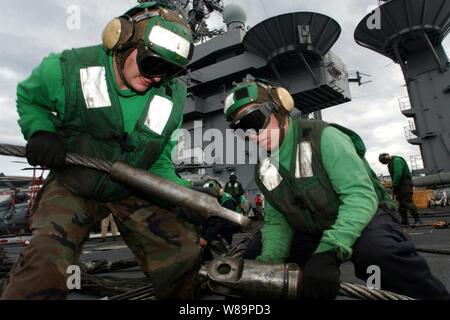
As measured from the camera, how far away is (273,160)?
204 centimetres

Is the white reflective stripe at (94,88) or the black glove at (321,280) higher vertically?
the white reflective stripe at (94,88)

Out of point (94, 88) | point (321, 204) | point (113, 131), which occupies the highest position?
point (94, 88)

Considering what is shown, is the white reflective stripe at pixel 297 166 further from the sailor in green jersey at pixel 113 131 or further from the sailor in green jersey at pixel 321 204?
the sailor in green jersey at pixel 113 131

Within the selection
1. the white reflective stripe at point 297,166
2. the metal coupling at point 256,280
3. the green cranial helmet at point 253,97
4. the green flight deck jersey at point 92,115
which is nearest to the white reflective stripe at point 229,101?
the green cranial helmet at point 253,97

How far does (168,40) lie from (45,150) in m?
0.86

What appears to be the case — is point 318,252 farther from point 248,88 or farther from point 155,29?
point 155,29

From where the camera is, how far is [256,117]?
74.8 inches

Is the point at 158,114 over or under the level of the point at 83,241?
over

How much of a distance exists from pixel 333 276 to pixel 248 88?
122 centimetres

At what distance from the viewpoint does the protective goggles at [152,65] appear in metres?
1.65

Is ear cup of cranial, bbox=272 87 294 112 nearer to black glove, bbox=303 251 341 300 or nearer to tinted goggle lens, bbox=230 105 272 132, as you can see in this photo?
tinted goggle lens, bbox=230 105 272 132

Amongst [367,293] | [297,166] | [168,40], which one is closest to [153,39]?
[168,40]

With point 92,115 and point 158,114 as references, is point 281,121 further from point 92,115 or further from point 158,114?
point 92,115

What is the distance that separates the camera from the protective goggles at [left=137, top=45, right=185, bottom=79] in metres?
1.65
